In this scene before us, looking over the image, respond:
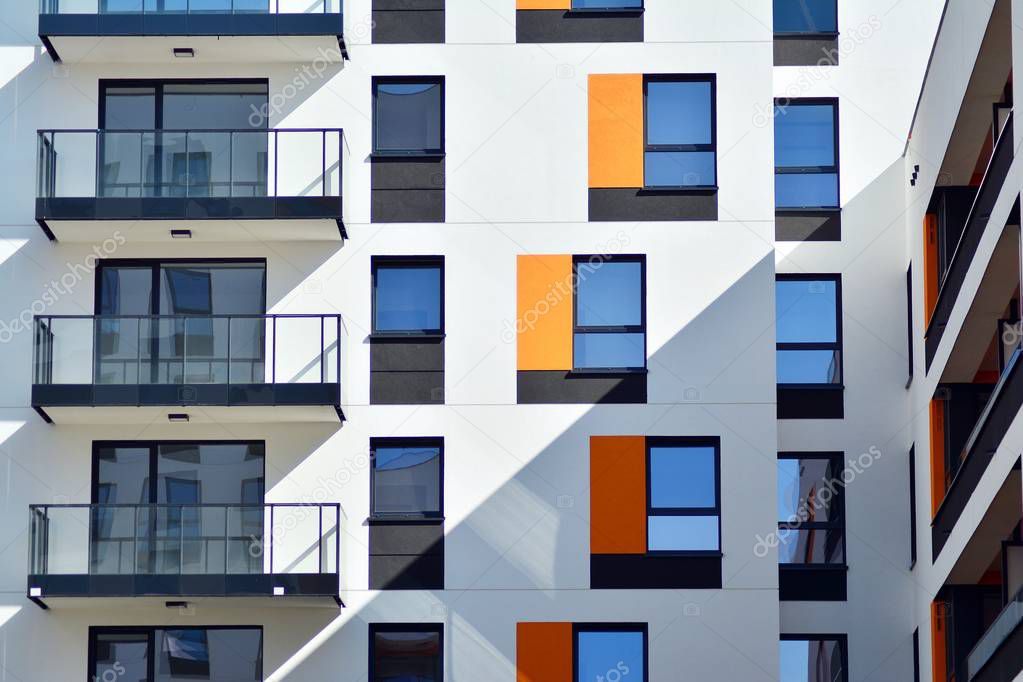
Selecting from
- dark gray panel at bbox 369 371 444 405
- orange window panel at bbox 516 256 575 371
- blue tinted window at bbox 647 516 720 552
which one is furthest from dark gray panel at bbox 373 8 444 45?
blue tinted window at bbox 647 516 720 552

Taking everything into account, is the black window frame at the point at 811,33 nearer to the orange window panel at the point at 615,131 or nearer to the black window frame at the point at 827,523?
the orange window panel at the point at 615,131

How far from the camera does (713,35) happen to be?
1166 inches

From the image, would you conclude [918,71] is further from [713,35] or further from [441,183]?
[441,183]

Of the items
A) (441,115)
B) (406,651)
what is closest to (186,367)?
(406,651)

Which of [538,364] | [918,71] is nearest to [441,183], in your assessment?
[538,364]

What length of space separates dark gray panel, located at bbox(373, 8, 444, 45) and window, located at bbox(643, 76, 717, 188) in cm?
303

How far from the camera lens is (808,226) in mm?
32250

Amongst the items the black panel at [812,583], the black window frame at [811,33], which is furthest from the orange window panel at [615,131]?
the black panel at [812,583]

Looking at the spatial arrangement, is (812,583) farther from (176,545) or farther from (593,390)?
(176,545)

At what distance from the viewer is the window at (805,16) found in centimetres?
3266

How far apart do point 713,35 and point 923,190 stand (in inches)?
149

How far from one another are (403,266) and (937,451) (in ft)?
25.7

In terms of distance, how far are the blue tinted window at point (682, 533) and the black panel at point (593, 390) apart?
66.6 inches

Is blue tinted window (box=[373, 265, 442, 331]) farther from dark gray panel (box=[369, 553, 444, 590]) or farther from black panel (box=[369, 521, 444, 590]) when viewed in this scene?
dark gray panel (box=[369, 553, 444, 590])
